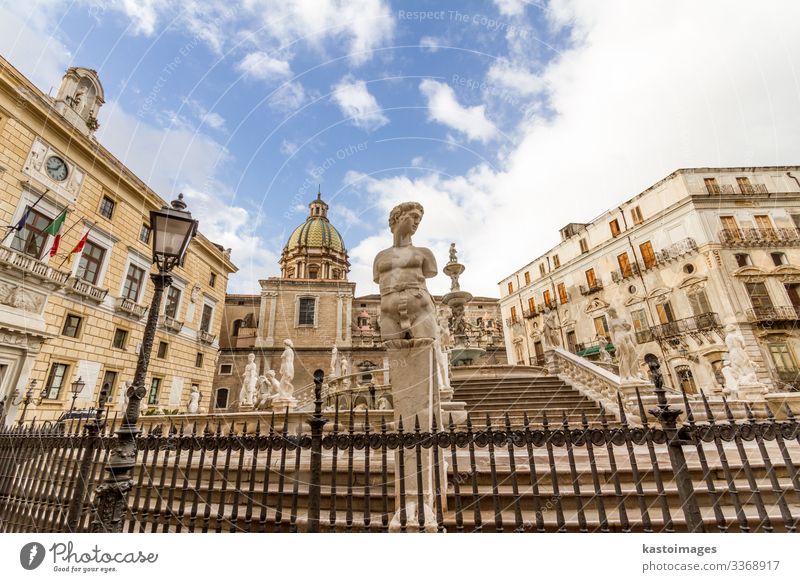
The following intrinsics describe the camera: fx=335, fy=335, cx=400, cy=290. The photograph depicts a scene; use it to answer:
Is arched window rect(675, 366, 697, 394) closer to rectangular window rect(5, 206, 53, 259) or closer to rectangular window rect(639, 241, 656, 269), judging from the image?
rectangular window rect(639, 241, 656, 269)

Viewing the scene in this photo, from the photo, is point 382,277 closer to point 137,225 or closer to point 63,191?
point 63,191

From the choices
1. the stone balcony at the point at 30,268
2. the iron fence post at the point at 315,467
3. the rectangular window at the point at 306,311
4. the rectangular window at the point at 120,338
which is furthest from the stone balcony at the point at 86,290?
the iron fence post at the point at 315,467

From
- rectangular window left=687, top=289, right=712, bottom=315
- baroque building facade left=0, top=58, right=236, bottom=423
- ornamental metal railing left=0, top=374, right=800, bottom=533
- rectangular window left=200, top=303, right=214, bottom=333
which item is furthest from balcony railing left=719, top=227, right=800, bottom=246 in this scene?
rectangular window left=200, top=303, right=214, bottom=333

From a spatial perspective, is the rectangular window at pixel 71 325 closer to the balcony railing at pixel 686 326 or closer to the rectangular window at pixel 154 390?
the rectangular window at pixel 154 390

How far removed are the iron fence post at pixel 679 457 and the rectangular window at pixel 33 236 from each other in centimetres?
1895

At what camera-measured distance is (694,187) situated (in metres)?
21.2

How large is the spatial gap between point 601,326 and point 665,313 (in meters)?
4.17

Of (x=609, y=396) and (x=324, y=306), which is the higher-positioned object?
(x=324, y=306)

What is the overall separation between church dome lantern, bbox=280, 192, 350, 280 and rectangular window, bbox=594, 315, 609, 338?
26.2 m

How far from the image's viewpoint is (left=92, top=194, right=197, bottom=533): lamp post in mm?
2734

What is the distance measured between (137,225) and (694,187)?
108 ft

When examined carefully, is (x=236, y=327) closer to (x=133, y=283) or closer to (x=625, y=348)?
(x=133, y=283)
